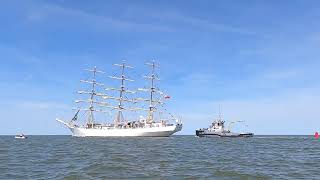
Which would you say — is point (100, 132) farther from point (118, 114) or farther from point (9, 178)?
point (9, 178)

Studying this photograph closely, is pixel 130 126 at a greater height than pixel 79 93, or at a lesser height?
lesser

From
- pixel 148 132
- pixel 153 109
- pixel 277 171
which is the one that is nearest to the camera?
pixel 277 171

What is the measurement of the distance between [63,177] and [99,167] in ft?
19.8

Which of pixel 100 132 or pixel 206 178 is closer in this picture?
pixel 206 178

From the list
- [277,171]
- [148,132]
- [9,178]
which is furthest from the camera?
[148,132]

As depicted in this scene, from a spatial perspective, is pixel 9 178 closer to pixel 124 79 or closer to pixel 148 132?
pixel 148 132

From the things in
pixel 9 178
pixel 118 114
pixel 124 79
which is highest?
pixel 124 79

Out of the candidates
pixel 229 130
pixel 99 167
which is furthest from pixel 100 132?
pixel 99 167

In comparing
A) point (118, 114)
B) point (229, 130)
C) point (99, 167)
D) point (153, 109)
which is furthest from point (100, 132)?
point (99, 167)

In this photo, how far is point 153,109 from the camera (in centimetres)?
16875

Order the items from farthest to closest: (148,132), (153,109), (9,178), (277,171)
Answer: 1. (153,109)
2. (148,132)
3. (277,171)
4. (9,178)

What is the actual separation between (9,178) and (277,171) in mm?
19479

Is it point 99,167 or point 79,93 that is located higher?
point 79,93

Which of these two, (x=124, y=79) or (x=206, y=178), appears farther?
(x=124, y=79)
